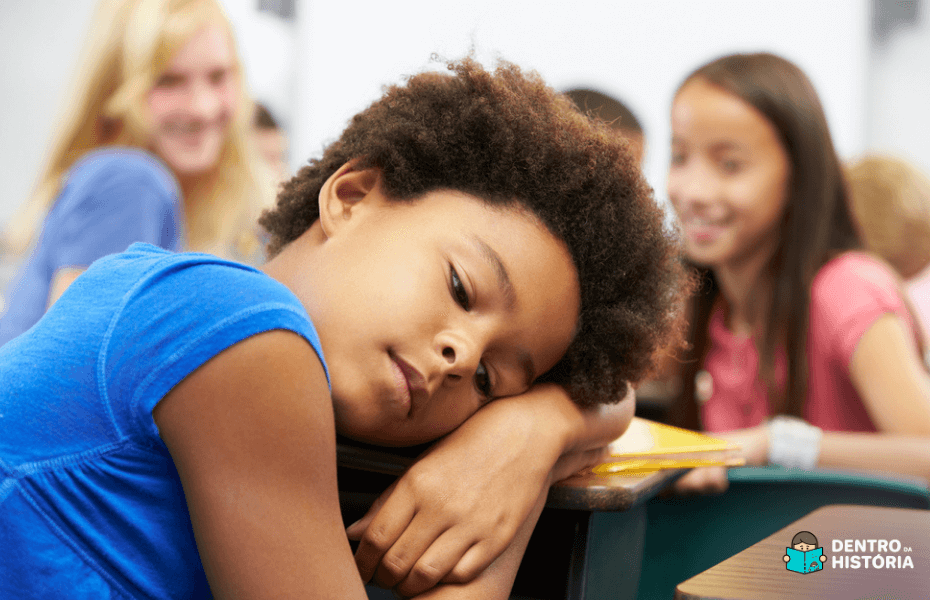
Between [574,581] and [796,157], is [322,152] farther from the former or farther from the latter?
[796,157]

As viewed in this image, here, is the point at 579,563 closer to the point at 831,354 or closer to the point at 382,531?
the point at 382,531

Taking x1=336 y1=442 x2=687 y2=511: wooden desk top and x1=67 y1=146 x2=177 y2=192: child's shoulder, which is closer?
x1=336 y1=442 x2=687 y2=511: wooden desk top

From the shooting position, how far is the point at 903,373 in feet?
6.12

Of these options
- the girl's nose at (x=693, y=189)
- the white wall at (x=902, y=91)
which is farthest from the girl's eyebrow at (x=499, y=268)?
the white wall at (x=902, y=91)

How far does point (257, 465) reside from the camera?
0.72 m

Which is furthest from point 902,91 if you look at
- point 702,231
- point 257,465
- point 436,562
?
point 257,465

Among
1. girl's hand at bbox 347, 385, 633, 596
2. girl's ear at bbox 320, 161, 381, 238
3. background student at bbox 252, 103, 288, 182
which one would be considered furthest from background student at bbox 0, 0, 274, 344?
background student at bbox 252, 103, 288, 182

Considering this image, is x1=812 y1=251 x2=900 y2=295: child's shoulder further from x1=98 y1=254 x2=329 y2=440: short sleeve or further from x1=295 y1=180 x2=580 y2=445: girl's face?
x1=98 y1=254 x2=329 y2=440: short sleeve

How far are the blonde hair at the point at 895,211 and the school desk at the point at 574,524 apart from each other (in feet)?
8.35

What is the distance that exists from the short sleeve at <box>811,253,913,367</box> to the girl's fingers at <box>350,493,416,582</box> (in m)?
1.47

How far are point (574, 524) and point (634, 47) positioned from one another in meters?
4.95

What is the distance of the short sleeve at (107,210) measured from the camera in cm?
198

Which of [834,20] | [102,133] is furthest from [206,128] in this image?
[834,20]

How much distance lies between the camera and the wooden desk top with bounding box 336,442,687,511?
3.06 ft
